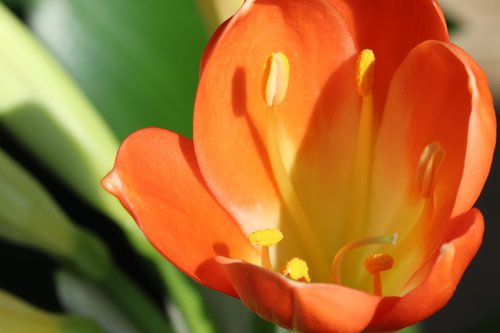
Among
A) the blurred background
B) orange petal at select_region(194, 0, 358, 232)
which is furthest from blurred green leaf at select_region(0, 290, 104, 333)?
orange petal at select_region(194, 0, 358, 232)

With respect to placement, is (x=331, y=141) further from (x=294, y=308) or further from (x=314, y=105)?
(x=294, y=308)

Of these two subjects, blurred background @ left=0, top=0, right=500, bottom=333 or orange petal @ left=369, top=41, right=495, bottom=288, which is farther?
blurred background @ left=0, top=0, right=500, bottom=333

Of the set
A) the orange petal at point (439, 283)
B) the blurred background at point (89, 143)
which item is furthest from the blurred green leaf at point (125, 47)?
the orange petal at point (439, 283)

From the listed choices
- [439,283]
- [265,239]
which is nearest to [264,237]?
[265,239]

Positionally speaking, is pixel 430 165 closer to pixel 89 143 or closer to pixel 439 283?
pixel 439 283

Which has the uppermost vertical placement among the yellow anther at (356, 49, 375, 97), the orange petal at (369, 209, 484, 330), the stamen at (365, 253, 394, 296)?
the yellow anther at (356, 49, 375, 97)

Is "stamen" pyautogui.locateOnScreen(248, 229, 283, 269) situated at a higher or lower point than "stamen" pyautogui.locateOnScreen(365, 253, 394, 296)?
higher

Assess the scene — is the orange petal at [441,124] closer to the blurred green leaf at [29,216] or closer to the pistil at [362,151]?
the pistil at [362,151]

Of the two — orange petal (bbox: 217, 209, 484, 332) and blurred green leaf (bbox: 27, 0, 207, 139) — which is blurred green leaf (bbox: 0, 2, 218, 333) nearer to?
blurred green leaf (bbox: 27, 0, 207, 139)
